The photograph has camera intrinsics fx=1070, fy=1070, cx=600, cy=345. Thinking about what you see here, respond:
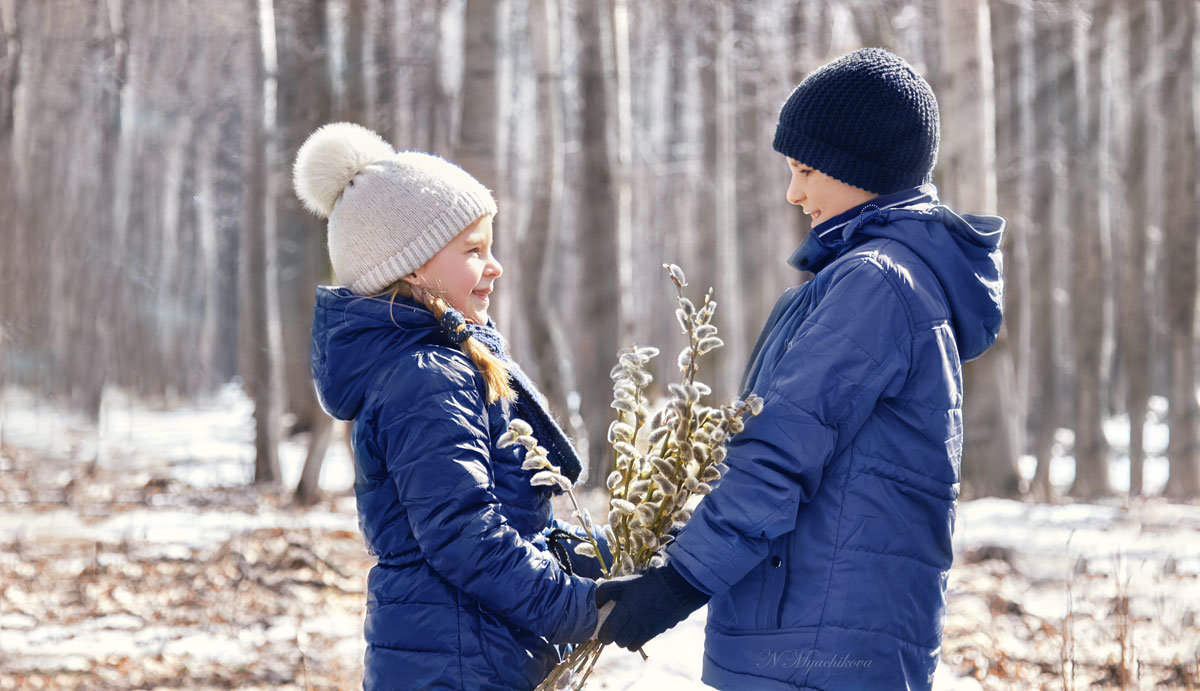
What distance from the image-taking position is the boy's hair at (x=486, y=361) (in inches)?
80.4

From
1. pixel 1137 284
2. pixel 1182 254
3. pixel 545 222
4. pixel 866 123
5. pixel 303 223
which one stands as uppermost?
pixel 866 123

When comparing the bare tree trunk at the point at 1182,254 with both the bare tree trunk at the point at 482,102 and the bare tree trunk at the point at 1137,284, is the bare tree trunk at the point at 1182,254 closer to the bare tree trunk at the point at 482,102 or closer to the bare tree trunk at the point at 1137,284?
the bare tree trunk at the point at 1137,284

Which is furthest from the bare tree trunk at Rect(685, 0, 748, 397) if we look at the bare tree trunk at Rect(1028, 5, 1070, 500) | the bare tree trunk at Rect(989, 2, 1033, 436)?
the bare tree trunk at Rect(1028, 5, 1070, 500)

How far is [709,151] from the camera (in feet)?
57.1

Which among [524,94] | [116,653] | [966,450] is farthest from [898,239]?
[524,94]

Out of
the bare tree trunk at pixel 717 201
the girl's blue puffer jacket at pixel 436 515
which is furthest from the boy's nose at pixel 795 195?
the bare tree trunk at pixel 717 201

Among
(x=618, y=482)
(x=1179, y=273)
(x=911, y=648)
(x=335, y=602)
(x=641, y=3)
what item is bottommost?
(x=335, y=602)

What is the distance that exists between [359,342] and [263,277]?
889 cm

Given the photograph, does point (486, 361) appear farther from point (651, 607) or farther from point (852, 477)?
point (852, 477)

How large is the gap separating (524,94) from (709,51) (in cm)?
481

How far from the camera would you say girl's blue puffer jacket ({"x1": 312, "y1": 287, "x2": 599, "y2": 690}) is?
192 cm

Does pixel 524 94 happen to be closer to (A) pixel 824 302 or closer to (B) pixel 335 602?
(B) pixel 335 602

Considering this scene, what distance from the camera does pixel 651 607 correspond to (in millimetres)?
1976

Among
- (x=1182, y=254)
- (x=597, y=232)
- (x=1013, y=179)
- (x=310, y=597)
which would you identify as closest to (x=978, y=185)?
(x=597, y=232)
